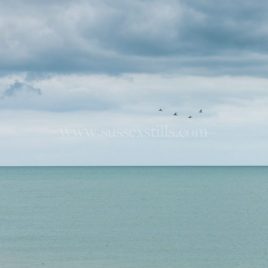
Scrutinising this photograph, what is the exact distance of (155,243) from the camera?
261 feet

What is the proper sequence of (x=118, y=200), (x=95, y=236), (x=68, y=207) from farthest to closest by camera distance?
(x=118, y=200)
(x=68, y=207)
(x=95, y=236)

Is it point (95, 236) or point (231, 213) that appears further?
point (231, 213)

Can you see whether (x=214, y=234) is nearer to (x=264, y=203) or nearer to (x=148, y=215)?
(x=148, y=215)

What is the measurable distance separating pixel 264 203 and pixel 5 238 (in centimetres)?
6587

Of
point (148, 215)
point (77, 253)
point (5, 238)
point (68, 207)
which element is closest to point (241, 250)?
point (77, 253)

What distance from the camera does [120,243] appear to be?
262 ft

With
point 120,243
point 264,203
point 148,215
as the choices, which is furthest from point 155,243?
point 264,203

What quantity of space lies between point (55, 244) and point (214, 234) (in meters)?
20.5

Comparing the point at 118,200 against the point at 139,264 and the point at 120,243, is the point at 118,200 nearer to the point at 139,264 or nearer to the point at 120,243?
the point at 120,243

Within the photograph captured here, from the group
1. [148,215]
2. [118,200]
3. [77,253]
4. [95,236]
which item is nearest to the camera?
[77,253]

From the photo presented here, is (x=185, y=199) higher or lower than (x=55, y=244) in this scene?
higher

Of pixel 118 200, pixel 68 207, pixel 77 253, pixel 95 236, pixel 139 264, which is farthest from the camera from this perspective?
pixel 118 200

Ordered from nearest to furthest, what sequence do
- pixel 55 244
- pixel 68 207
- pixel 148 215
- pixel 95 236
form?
pixel 55 244 < pixel 95 236 < pixel 148 215 < pixel 68 207

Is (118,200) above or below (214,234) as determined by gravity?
above
